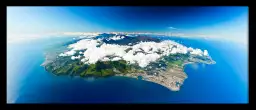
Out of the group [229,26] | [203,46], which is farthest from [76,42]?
[229,26]

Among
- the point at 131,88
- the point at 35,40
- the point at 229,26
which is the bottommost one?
the point at 131,88

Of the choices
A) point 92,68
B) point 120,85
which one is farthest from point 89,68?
point 120,85

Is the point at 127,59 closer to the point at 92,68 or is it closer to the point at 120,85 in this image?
the point at 120,85

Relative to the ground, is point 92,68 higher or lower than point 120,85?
higher
